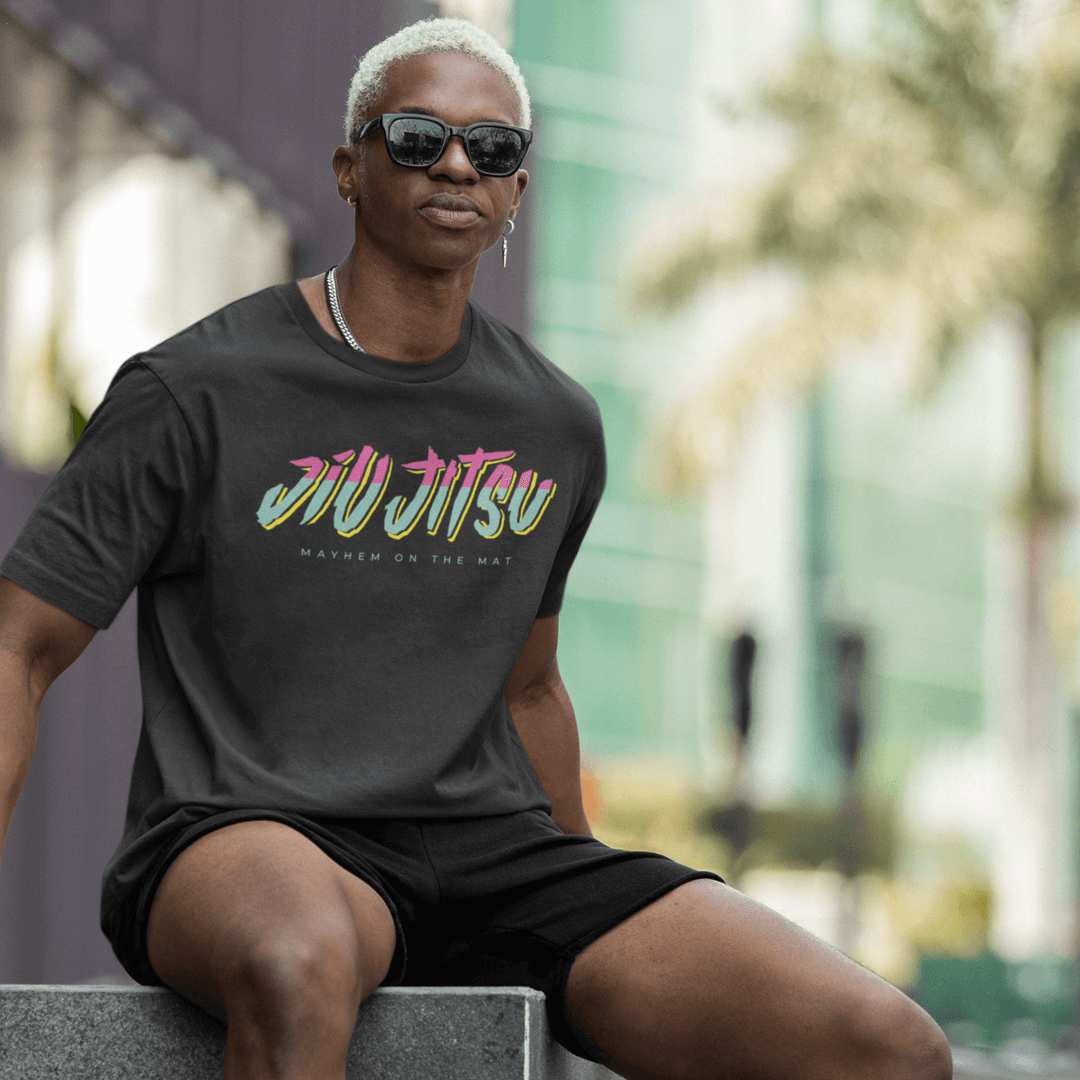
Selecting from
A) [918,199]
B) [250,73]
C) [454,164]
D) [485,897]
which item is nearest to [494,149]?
[454,164]

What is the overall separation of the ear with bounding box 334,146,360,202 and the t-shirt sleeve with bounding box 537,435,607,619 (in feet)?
1.74

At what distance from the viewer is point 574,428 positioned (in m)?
2.62

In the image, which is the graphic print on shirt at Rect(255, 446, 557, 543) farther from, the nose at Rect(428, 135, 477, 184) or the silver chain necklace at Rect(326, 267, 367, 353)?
the nose at Rect(428, 135, 477, 184)

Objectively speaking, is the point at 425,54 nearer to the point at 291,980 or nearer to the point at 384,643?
the point at 384,643

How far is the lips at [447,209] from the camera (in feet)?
8.05

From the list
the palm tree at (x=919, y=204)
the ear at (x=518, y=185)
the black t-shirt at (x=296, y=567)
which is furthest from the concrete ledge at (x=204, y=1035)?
the palm tree at (x=919, y=204)

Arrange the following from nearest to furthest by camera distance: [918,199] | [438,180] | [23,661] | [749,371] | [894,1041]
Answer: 1. [894,1041]
2. [23,661]
3. [438,180]
4. [918,199]
5. [749,371]

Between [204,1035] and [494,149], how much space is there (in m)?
1.24

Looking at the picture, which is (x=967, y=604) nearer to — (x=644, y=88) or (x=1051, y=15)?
(x=644, y=88)

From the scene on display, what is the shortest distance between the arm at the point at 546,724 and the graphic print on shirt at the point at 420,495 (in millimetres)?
287

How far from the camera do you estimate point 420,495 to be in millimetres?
2428

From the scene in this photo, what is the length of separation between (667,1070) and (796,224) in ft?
59.8

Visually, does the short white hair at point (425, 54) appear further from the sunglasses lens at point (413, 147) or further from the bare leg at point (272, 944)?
the bare leg at point (272, 944)

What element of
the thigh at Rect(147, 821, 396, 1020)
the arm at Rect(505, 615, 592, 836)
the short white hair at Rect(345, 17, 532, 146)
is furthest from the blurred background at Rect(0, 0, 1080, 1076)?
the thigh at Rect(147, 821, 396, 1020)
